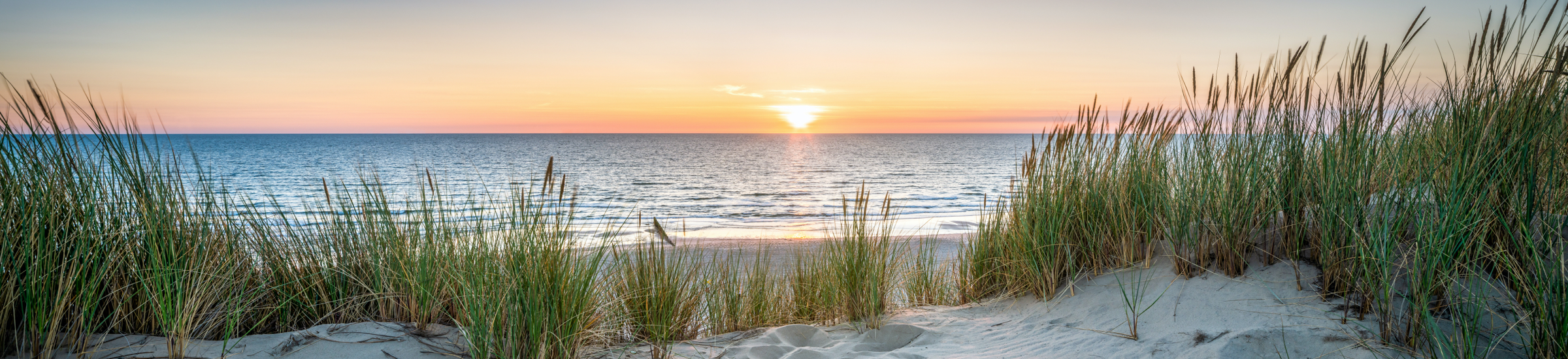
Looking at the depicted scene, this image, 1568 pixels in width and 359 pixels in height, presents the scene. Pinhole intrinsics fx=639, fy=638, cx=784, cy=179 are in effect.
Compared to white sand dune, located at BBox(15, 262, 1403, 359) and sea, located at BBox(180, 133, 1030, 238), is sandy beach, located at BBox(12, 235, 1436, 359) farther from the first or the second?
sea, located at BBox(180, 133, 1030, 238)

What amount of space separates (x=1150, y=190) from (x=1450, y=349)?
1565mm

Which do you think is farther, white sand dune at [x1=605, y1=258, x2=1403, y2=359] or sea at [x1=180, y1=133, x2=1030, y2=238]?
sea at [x1=180, y1=133, x2=1030, y2=238]

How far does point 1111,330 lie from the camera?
2.88 metres

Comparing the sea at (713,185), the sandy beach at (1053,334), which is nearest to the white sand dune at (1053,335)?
the sandy beach at (1053,334)

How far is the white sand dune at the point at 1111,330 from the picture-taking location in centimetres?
235

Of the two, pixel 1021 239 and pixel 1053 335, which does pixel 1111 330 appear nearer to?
pixel 1053 335

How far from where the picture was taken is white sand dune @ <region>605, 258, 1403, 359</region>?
7.70 feet

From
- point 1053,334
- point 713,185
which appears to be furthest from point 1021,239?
point 713,185

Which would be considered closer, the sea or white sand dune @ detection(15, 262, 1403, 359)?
white sand dune @ detection(15, 262, 1403, 359)

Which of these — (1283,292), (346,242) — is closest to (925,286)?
(1283,292)

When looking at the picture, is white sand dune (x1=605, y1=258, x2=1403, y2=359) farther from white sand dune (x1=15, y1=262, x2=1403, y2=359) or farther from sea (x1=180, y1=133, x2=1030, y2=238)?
sea (x1=180, y1=133, x2=1030, y2=238)

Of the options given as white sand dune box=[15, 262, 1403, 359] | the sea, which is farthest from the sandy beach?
the sea

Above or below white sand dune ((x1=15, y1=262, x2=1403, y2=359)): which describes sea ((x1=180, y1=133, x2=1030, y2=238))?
below

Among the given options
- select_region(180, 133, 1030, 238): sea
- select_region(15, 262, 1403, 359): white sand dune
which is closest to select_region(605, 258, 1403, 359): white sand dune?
select_region(15, 262, 1403, 359): white sand dune
